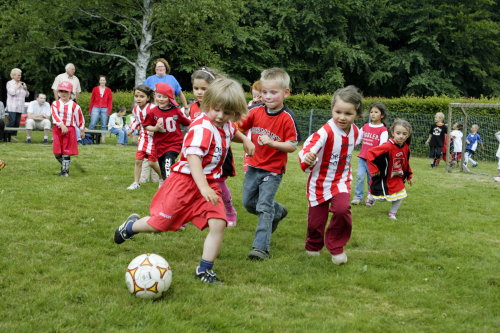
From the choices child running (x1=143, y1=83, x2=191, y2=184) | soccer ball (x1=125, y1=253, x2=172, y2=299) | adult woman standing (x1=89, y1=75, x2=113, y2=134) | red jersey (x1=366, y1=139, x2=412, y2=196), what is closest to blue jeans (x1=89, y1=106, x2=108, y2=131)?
Result: adult woman standing (x1=89, y1=75, x2=113, y2=134)

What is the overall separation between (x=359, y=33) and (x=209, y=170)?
109ft

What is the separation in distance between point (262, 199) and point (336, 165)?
846 mm

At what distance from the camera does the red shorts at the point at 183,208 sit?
448 cm

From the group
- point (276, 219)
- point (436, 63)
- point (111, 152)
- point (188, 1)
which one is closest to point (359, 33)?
point (436, 63)

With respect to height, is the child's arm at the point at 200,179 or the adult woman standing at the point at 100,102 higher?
the adult woman standing at the point at 100,102

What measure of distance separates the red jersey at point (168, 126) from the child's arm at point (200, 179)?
3.30 m

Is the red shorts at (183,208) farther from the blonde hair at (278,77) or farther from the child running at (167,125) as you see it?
the child running at (167,125)

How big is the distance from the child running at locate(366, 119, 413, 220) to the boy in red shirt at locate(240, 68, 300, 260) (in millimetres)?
2542

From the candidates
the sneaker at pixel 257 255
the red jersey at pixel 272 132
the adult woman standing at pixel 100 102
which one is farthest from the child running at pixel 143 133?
the adult woman standing at pixel 100 102

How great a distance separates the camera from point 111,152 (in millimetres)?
14805

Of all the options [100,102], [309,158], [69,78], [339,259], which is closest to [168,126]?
[309,158]

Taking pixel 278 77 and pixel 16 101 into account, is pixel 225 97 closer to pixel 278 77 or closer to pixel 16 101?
pixel 278 77

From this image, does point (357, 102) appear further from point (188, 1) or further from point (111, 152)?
point (188, 1)

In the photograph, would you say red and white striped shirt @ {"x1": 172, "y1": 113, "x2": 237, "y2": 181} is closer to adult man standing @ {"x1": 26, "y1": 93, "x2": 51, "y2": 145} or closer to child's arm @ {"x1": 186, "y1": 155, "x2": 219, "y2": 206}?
child's arm @ {"x1": 186, "y1": 155, "x2": 219, "y2": 206}
